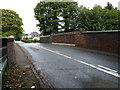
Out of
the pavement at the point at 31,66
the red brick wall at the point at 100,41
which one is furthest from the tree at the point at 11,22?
the pavement at the point at 31,66

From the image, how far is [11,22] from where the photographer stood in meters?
44.1

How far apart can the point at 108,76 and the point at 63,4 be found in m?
36.5

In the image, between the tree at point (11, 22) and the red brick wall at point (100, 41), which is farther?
the tree at point (11, 22)

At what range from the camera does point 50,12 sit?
39938 millimetres

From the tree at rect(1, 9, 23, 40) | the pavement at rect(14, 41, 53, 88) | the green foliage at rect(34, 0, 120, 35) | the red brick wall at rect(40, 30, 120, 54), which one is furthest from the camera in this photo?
the tree at rect(1, 9, 23, 40)

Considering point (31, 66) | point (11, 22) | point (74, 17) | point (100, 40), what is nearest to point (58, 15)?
point (74, 17)

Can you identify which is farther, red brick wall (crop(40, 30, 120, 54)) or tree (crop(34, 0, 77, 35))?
tree (crop(34, 0, 77, 35))

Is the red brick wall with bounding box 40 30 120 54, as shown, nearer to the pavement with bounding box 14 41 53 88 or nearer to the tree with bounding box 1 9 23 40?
the pavement with bounding box 14 41 53 88

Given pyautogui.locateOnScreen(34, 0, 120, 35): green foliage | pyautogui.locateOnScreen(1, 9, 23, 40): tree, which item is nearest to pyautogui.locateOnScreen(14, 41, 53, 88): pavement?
→ pyautogui.locateOnScreen(34, 0, 120, 35): green foliage

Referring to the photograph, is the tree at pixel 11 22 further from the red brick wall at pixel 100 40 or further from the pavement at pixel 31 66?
the pavement at pixel 31 66

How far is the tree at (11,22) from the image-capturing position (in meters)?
42.6

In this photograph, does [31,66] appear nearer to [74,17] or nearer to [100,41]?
[100,41]

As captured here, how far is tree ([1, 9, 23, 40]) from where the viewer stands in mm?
42625

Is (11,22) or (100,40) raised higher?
(11,22)
